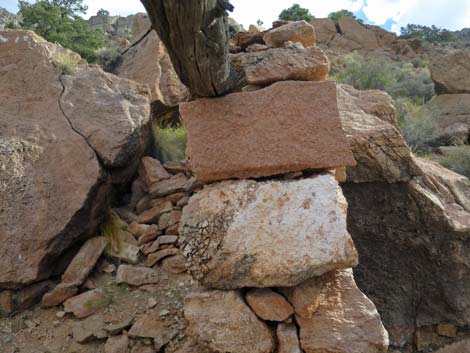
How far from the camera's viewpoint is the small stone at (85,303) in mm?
2446

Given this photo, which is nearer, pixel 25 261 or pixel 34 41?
pixel 25 261

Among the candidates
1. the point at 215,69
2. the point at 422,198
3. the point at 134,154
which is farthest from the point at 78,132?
the point at 422,198

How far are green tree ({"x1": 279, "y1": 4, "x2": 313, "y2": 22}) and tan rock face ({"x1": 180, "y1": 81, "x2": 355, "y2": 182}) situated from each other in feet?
59.7

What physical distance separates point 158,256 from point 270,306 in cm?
128

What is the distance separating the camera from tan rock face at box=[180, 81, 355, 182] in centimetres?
196

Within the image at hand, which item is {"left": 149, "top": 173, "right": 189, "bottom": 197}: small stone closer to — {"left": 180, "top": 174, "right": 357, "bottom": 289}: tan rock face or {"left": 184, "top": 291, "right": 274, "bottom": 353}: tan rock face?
{"left": 180, "top": 174, "right": 357, "bottom": 289}: tan rock face

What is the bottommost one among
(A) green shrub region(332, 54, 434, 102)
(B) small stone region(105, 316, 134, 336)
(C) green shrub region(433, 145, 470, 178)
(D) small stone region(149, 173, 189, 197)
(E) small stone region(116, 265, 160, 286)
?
(B) small stone region(105, 316, 134, 336)

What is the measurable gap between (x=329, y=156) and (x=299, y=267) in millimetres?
621

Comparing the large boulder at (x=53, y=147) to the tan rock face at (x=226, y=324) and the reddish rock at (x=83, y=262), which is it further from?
the tan rock face at (x=226, y=324)

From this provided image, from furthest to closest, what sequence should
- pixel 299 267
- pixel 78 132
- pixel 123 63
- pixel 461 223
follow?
pixel 123 63 < pixel 78 132 < pixel 461 223 < pixel 299 267

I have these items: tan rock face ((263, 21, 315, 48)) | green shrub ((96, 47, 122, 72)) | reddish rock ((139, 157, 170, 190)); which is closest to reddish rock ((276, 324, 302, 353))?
tan rock face ((263, 21, 315, 48))

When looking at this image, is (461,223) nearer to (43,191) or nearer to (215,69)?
(215,69)

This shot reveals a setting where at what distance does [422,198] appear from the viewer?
2707 millimetres

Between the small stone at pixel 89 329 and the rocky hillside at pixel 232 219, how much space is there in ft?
Result: 0.03
